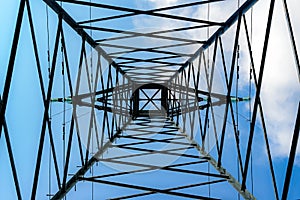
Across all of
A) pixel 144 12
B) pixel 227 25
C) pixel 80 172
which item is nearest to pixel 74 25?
pixel 144 12

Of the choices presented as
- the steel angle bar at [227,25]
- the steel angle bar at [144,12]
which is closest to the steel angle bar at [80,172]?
the steel angle bar at [144,12]

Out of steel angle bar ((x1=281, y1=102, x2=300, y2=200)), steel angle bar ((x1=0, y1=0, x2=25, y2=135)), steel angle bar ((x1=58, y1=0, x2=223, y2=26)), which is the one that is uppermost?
steel angle bar ((x1=58, y1=0, x2=223, y2=26))

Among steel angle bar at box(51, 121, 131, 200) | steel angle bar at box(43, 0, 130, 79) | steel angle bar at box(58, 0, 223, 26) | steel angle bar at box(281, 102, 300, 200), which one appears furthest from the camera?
steel angle bar at box(58, 0, 223, 26)

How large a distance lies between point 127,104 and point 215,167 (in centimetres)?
1217

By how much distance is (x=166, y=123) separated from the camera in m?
23.1

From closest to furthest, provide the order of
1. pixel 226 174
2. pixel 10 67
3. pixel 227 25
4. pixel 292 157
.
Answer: pixel 292 157, pixel 10 67, pixel 226 174, pixel 227 25

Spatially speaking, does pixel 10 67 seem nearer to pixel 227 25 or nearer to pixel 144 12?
pixel 144 12

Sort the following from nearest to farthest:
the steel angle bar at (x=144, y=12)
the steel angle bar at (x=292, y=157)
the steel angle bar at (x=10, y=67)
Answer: the steel angle bar at (x=292, y=157) → the steel angle bar at (x=10, y=67) → the steel angle bar at (x=144, y=12)

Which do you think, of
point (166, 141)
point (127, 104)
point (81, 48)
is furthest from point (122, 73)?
point (81, 48)

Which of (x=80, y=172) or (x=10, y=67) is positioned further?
(x=80, y=172)

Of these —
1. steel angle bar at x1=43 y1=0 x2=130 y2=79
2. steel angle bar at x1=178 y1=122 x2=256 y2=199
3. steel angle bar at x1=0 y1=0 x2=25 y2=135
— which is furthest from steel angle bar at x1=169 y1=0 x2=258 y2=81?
steel angle bar at x1=0 y1=0 x2=25 y2=135

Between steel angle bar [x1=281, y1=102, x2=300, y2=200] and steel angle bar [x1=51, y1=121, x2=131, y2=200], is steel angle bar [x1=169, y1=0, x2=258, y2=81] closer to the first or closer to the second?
steel angle bar [x1=281, y1=102, x2=300, y2=200]

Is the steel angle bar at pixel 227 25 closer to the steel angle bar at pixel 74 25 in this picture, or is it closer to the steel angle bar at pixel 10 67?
the steel angle bar at pixel 74 25

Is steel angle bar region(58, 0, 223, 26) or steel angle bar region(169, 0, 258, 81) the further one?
steel angle bar region(58, 0, 223, 26)
